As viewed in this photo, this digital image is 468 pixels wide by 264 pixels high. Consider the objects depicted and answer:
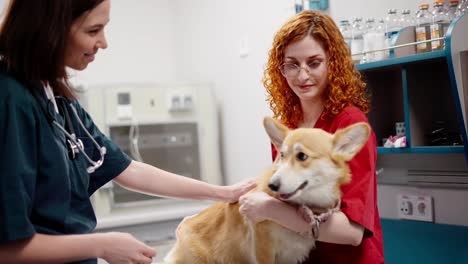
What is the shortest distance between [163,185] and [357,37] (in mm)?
1201

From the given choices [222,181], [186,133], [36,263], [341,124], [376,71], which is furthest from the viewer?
[222,181]

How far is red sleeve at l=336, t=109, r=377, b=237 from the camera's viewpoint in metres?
1.10

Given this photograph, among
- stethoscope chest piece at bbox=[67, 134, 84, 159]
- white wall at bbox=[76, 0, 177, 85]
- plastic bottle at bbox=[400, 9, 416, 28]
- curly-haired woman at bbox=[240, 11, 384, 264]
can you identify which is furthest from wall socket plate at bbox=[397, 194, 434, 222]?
white wall at bbox=[76, 0, 177, 85]

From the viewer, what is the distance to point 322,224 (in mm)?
1039

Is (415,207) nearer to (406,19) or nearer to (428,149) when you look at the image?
(428,149)

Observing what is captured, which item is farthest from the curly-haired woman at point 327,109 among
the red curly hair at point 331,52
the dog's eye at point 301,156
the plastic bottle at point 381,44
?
the plastic bottle at point 381,44

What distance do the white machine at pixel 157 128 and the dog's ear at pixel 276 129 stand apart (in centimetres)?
215

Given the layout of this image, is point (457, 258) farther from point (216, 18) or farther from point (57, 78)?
point (216, 18)

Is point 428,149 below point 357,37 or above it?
below

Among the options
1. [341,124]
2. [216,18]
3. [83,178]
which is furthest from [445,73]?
[216,18]

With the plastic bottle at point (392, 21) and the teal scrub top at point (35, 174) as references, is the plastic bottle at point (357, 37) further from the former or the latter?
the teal scrub top at point (35, 174)

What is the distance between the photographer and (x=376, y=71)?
2.14 meters

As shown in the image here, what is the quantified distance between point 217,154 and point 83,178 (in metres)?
2.38

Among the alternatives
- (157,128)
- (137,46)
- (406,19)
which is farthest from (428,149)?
(137,46)
